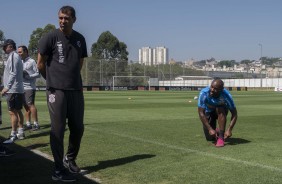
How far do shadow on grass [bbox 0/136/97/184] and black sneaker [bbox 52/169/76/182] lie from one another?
7 cm

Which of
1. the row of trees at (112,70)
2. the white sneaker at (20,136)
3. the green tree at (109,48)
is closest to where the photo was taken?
the white sneaker at (20,136)

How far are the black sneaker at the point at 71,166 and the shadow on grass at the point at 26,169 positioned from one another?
189mm

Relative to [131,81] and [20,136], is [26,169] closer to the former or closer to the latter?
[20,136]

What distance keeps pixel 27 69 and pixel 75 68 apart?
14.7ft

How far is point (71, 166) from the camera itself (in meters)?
5.60

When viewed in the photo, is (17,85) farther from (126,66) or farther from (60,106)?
(126,66)

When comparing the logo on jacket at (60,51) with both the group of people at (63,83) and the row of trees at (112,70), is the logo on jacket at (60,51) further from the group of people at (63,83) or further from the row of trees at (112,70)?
the row of trees at (112,70)

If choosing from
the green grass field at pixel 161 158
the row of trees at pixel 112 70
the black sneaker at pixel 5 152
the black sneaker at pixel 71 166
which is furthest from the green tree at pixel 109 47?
the black sneaker at pixel 71 166

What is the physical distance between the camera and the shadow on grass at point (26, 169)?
5112 millimetres

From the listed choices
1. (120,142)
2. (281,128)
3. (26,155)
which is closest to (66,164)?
(26,155)

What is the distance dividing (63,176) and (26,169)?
2.64ft

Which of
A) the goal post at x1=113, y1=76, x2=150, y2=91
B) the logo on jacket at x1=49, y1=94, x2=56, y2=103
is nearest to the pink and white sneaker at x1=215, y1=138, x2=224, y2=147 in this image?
the logo on jacket at x1=49, y1=94, x2=56, y2=103

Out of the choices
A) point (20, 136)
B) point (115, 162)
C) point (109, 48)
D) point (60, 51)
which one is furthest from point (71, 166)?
point (109, 48)

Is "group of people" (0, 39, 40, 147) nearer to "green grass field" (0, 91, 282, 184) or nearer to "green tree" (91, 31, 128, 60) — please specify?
"green grass field" (0, 91, 282, 184)
